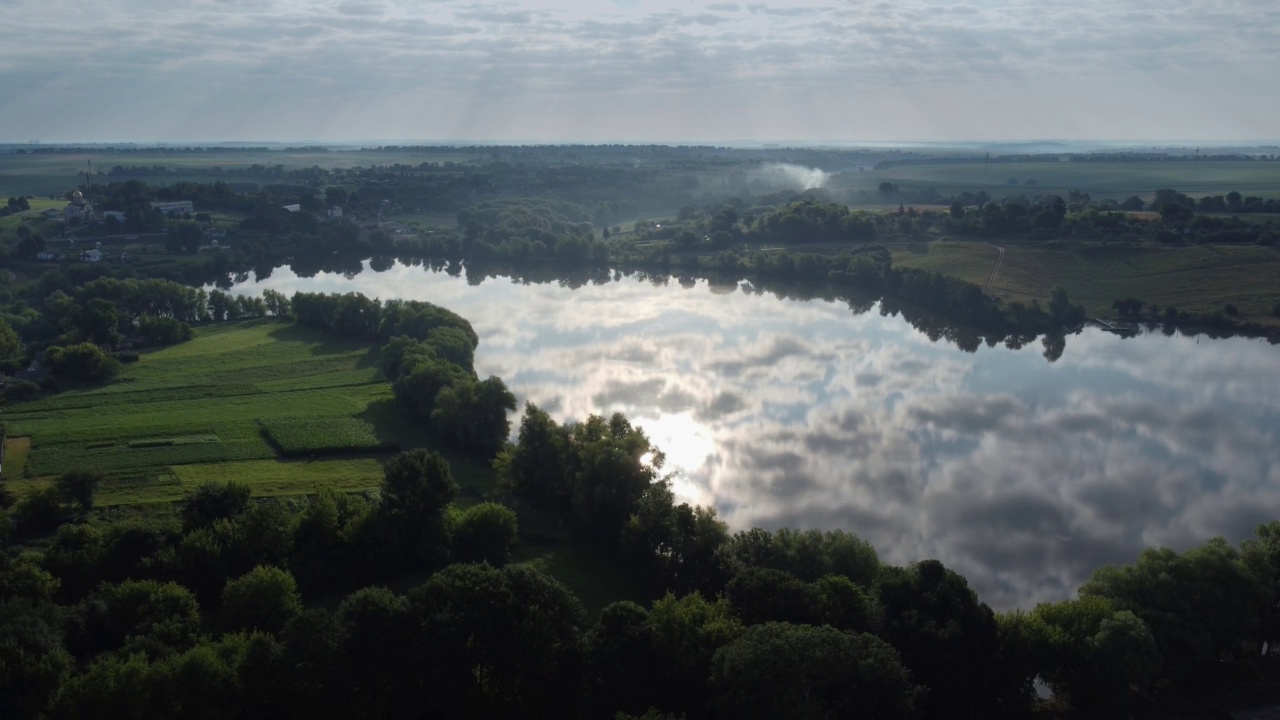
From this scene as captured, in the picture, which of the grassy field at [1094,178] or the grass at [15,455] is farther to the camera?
the grassy field at [1094,178]

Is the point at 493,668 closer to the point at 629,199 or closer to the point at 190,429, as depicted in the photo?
the point at 190,429

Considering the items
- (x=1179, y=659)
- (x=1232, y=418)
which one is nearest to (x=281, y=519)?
(x=1179, y=659)

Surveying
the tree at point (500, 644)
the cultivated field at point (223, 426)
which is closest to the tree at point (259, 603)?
the tree at point (500, 644)

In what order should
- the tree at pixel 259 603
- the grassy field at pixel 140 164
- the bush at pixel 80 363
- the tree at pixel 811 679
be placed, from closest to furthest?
the tree at pixel 811 679, the tree at pixel 259 603, the bush at pixel 80 363, the grassy field at pixel 140 164

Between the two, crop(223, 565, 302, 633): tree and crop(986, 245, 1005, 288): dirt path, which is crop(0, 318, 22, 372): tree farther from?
crop(986, 245, 1005, 288): dirt path

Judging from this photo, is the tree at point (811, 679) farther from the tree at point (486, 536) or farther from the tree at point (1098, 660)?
the tree at point (486, 536)

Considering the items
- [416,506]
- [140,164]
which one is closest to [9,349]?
[416,506]

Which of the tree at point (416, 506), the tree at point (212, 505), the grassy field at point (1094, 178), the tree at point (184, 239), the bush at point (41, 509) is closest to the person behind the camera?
the tree at point (212, 505)
